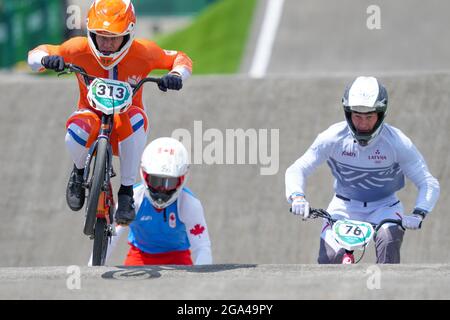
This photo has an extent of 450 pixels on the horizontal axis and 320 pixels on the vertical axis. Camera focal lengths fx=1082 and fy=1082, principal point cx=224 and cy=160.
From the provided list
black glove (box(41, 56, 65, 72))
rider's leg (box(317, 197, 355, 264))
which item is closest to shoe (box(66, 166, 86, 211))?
black glove (box(41, 56, 65, 72))

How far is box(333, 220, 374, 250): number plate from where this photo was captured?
8000 millimetres

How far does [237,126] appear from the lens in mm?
12711

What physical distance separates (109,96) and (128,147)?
57 centimetres

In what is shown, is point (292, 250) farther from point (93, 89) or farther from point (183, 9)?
point (183, 9)

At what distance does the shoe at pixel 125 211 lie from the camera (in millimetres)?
8539

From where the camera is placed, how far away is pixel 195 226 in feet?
29.5

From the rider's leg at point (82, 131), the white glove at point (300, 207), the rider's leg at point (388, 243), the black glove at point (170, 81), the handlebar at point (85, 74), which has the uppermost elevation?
the handlebar at point (85, 74)

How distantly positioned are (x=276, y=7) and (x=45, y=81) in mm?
10389

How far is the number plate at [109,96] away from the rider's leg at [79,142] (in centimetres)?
22

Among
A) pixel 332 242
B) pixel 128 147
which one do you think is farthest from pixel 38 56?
pixel 332 242

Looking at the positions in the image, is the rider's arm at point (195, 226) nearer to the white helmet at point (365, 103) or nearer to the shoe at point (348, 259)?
the shoe at point (348, 259)

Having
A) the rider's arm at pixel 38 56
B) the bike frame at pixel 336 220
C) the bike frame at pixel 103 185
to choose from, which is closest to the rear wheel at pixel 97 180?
the bike frame at pixel 103 185

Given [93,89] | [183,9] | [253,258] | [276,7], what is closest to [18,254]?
[253,258]
